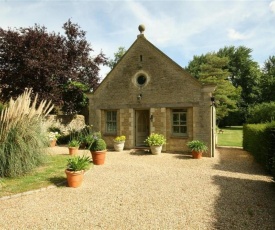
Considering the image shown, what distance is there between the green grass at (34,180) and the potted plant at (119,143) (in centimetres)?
446

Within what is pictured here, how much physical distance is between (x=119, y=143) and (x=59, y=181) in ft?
19.3

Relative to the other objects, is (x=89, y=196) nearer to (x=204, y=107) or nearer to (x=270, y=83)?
(x=204, y=107)

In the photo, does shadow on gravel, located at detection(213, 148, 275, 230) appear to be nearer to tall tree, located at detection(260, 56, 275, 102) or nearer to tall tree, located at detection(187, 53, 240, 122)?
tall tree, located at detection(187, 53, 240, 122)

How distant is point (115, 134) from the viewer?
13594 mm

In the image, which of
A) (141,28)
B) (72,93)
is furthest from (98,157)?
(72,93)

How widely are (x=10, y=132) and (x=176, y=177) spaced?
5.82m

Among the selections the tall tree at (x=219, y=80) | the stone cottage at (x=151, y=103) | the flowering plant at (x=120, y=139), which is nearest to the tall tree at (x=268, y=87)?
the tall tree at (x=219, y=80)

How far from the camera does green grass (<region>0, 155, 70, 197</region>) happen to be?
19.5ft

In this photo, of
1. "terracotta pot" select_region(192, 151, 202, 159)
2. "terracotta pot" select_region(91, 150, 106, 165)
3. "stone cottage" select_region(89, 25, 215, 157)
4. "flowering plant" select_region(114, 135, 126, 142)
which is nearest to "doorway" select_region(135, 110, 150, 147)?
"stone cottage" select_region(89, 25, 215, 157)

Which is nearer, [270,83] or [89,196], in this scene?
[89,196]

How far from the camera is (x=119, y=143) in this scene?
40.9 feet

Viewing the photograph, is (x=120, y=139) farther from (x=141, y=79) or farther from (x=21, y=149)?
(x=21, y=149)

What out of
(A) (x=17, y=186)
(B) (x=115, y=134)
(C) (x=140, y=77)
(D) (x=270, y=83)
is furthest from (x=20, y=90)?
(D) (x=270, y=83)

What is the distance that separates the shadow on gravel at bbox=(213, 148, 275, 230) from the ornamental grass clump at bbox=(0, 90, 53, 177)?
5966 mm
